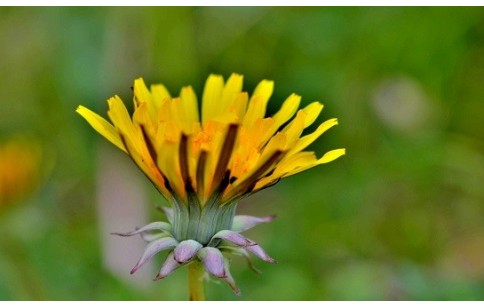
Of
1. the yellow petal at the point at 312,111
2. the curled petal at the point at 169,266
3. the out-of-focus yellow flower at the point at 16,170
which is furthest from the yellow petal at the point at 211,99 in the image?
the out-of-focus yellow flower at the point at 16,170

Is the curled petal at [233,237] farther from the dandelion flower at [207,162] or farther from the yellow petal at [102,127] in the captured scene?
the yellow petal at [102,127]

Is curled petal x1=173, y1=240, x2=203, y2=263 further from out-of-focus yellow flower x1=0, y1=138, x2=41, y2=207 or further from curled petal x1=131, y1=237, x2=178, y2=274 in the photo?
out-of-focus yellow flower x1=0, y1=138, x2=41, y2=207

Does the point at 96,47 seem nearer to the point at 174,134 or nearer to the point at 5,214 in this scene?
the point at 5,214

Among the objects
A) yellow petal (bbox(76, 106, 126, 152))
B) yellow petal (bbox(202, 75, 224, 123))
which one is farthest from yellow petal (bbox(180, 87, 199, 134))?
yellow petal (bbox(76, 106, 126, 152))

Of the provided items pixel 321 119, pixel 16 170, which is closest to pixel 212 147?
pixel 16 170
